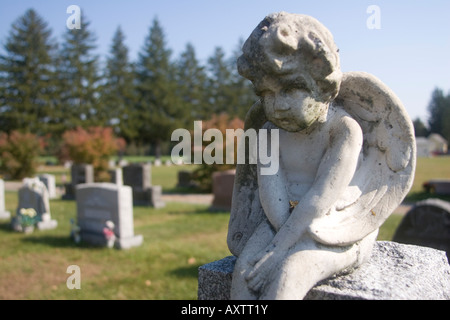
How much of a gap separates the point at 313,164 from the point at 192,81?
42632 millimetres

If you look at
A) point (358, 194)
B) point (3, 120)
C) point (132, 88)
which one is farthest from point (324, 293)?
point (132, 88)

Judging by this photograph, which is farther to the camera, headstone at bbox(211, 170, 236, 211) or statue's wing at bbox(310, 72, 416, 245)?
headstone at bbox(211, 170, 236, 211)

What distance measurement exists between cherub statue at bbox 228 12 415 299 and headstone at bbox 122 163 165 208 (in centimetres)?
930

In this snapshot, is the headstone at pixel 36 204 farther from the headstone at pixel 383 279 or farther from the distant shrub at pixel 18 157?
the distant shrub at pixel 18 157

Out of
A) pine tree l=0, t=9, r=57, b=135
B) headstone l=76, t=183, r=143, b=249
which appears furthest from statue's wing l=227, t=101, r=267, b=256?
pine tree l=0, t=9, r=57, b=135

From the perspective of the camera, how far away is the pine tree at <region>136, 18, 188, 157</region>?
39.6m

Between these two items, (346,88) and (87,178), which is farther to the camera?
(87,178)

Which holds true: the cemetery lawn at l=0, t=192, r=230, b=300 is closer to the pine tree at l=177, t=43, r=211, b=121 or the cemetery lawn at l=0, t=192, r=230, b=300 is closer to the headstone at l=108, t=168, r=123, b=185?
the headstone at l=108, t=168, r=123, b=185

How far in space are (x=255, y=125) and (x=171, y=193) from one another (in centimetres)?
1249

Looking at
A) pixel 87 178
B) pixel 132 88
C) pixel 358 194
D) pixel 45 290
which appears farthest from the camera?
pixel 132 88

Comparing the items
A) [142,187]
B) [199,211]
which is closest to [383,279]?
[199,211]

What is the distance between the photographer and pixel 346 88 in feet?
6.61

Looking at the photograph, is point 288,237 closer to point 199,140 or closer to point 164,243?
point 164,243

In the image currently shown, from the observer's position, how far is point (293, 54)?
171 centimetres
